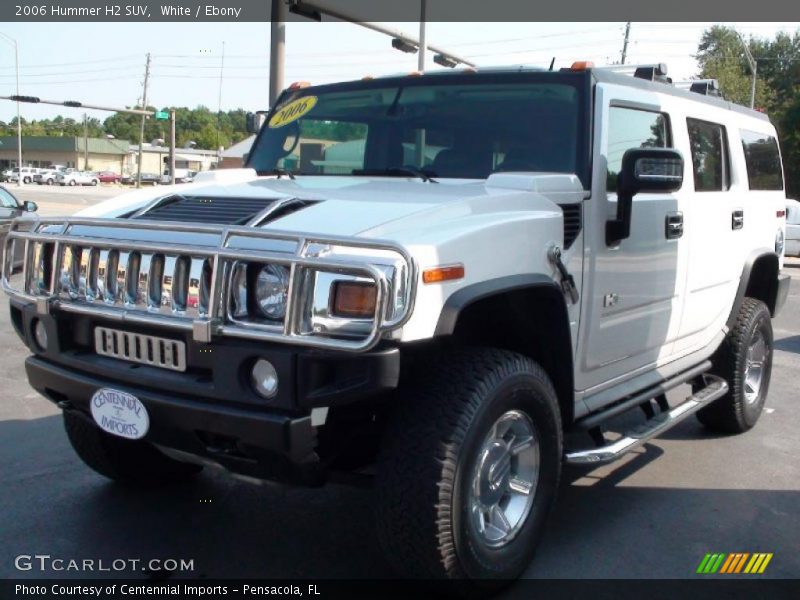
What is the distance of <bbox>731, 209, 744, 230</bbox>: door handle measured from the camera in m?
5.38

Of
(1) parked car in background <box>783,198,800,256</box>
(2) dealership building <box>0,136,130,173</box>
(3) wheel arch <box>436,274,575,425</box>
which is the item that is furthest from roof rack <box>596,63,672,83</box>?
(2) dealership building <box>0,136,130,173</box>

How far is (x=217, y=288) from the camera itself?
2.95m

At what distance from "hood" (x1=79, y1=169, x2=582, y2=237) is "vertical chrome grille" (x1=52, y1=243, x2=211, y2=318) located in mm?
277

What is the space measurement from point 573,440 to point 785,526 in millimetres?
1510

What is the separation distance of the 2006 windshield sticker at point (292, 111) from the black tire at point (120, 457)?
193cm

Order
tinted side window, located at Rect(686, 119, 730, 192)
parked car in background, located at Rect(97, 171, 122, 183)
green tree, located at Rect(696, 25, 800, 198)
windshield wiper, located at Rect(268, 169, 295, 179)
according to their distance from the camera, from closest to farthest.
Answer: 1. windshield wiper, located at Rect(268, 169, 295, 179)
2. tinted side window, located at Rect(686, 119, 730, 192)
3. green tree, located at Rect(696, 25, 800, 198)
4. parked car in background, located at Rect(97, 171, 122, 183)

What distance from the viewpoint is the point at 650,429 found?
440 cm

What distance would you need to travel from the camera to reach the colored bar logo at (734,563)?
3.78 m

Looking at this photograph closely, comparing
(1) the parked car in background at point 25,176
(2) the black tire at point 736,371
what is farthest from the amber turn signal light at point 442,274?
(1) the parked car in background at point 25,176

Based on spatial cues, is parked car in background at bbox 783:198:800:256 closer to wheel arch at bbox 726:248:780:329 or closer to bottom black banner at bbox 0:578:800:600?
wheel arch at bbox 726:248:780:329

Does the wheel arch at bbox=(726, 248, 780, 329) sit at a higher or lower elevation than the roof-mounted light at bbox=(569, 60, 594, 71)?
lower

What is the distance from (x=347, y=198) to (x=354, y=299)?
0.79 meters

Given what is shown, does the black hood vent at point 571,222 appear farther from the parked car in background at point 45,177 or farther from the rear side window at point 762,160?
the parked car in background at point 45,177

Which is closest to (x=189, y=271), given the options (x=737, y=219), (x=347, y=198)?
(x=347, y=198)
